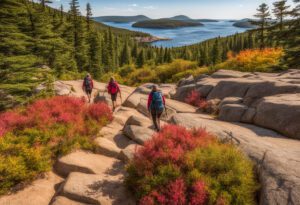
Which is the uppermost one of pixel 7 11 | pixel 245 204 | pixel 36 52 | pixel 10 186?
pixel 7 11

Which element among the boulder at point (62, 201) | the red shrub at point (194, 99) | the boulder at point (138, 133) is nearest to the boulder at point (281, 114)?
the boulder at point (138, 133)

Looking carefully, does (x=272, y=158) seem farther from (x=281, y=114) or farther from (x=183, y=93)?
(x=183, y=93)

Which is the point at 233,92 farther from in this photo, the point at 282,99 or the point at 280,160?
the point at 280,160

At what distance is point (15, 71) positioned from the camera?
14.2 meters

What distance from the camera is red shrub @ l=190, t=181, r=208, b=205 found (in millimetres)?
5324

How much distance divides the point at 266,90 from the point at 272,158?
Result: 24.5 feet

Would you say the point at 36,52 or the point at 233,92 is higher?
the point at 36,52

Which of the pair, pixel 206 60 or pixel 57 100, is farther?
pixel 206 60

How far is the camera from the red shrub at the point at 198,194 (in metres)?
5.32

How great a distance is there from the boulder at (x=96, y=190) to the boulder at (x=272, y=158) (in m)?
3.55

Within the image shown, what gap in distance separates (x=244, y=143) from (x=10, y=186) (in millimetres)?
7848

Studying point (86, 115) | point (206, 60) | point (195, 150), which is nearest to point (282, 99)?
point (195, 150)

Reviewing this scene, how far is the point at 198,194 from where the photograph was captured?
5379mm

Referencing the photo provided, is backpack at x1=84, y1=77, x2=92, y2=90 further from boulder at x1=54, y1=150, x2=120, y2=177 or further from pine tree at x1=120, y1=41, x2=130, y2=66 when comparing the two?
pine tree at x1=120, y1=41, x2=130, y2=66
